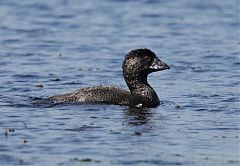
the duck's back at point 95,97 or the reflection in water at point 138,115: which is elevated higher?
the duck's back at point 95,97

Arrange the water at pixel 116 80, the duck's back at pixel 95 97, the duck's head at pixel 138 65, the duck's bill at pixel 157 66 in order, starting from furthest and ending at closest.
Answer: the duck's bill at pixel 157 66, the duck's head at pixel 138 65, the duck's back at pixel 95 97, the water at pixel 116 80

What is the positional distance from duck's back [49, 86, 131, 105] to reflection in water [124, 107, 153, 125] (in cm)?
35

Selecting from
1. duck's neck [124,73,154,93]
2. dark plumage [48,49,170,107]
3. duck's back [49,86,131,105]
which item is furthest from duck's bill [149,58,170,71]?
duck's back [49,86,131,105]

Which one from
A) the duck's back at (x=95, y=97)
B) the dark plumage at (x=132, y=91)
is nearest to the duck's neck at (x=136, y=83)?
the dark plumage at (x=132, y=91)

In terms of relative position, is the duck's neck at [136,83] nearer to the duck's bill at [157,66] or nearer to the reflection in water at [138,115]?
the duck's bill at [157,66]

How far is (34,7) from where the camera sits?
3844 cm

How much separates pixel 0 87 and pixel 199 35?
10694 millimetres

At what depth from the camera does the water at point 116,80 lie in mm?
16188

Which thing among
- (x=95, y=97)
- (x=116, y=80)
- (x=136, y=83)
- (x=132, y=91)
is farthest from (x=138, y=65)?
→ (x=116, y=80)

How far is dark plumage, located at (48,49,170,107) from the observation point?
65.8 feet

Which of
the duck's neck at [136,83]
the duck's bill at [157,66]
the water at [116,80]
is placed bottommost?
the water at [116,80]

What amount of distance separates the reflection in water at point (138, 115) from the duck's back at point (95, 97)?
0.35 m

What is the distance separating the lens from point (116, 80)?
Result: 24.0 m

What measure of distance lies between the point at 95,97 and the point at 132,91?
3.36 ft
